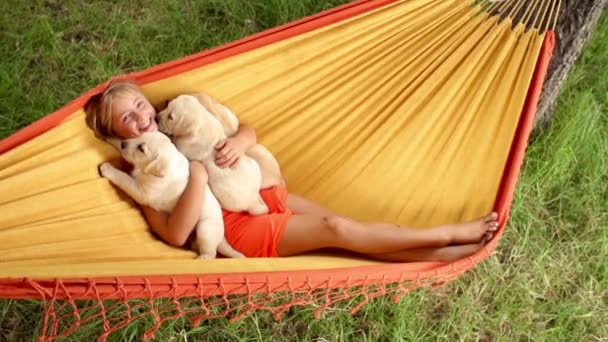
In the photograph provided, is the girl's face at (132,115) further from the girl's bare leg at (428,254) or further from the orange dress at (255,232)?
the girl's bare leg at (428,254)

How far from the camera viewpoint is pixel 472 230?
1656 mm

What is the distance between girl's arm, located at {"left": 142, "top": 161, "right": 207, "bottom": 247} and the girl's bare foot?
20.6 inches

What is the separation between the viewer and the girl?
1.58 m

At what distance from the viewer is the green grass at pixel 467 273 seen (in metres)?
1.88

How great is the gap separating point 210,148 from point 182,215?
165 millimetres

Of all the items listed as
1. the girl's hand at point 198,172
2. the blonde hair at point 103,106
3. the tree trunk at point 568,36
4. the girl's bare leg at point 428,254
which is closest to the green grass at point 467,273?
the tree trunk at point 568,36

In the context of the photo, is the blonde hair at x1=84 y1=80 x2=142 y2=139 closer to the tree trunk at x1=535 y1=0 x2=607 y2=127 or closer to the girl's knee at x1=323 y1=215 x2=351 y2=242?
the girl's knee at x1=323 y1=215 x2=351 y2=242

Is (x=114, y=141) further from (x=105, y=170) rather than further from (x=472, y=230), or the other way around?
(x=472, y=230)

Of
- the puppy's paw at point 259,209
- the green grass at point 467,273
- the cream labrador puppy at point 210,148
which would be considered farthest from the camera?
the green grass at point 467,273

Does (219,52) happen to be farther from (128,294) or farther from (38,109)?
(38,109)

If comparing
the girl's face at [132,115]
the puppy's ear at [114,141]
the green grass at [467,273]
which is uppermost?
the girl's face at [132,115]

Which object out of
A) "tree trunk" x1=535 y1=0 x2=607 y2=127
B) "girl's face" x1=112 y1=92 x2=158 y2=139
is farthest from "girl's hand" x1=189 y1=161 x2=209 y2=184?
"tree trunk" x1=535 y1=0 x2=607 y2=127

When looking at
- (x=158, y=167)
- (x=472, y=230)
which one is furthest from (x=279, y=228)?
(x=472, y=230)

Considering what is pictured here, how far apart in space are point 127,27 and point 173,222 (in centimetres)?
105
